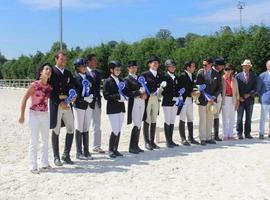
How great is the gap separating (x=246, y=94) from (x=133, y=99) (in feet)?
11.5

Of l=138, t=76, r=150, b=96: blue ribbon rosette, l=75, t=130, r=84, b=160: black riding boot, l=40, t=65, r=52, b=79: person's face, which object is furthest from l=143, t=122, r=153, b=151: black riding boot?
l=40, t=65, r=52, b=79: person's face

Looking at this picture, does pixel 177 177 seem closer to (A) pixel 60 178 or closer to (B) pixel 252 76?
(A) pixel 60 178

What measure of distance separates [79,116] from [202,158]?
2.35 m

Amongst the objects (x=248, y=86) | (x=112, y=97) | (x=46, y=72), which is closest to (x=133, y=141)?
(x=112, y=97)

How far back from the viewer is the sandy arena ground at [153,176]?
265 inches

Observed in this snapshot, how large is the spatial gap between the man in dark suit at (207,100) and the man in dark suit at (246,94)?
101 cm

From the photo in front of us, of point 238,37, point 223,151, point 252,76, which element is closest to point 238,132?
point 252,76

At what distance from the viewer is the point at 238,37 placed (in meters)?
31.4

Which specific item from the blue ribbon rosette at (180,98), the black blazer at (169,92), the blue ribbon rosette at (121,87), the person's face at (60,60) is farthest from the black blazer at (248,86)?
the person's face at (60,60)

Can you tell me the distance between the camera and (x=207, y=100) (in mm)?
11203

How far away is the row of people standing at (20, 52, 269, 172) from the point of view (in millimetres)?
8602

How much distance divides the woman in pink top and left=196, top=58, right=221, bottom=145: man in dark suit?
414 centimetres

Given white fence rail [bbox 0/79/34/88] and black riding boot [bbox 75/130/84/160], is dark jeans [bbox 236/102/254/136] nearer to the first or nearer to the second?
black riding boot [bbox 75/130/84/160]

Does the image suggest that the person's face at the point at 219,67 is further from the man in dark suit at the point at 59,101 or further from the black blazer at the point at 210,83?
the man in dark suit at the point at 59,101
